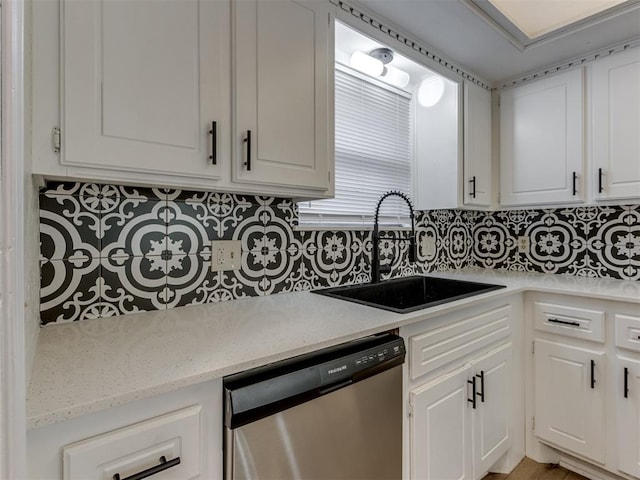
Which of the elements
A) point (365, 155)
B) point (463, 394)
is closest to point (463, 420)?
point (463, 394)

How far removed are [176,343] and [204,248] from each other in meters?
0.52

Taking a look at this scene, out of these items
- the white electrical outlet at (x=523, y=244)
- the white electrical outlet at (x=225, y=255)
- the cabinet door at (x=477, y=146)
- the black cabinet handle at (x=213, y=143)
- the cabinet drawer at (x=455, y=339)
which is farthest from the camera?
the white electrical outlet at (x=523, y=244)

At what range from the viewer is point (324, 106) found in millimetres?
1377

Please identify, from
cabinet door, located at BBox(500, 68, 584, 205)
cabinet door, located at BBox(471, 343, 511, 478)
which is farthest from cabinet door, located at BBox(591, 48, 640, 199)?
cabinet door, located at BBox(471, 343, 511, 478)

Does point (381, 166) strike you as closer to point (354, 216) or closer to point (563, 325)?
point (354, 216)

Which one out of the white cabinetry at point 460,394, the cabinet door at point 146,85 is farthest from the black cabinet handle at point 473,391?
the cabinet door at point 146,85

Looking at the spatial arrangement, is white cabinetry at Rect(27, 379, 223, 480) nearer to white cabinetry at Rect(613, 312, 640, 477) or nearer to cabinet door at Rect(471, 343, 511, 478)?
cabinet door at Rect(471, 343, 511, 478)

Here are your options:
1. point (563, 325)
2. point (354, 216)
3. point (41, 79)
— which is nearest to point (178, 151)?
point (41, 79)

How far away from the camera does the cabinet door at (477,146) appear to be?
2.13 metres

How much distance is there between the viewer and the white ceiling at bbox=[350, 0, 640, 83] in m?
1.57

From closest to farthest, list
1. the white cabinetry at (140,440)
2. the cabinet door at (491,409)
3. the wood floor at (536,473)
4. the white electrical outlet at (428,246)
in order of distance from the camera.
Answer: the white cabinetry at (140,440) < the cabinet door at (491,409) < the wood floor at (536,473) < the white electrical outlet at (428,246)

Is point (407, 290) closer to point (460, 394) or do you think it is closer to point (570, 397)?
point (460, 394)

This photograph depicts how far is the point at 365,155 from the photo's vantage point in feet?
6.73

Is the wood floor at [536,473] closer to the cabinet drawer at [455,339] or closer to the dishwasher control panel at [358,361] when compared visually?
the cabinet drawer at [455,339]
